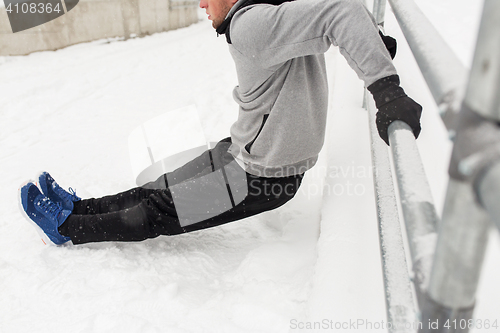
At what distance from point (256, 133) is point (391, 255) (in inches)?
31.2

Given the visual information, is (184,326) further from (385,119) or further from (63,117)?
(63,117)

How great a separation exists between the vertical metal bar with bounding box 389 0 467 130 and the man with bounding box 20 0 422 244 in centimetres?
21

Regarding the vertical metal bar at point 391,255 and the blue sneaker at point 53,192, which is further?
the blue sneaker at point 53,192

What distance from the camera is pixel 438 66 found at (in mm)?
643

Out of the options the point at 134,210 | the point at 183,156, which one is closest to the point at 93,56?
the point at 183,156

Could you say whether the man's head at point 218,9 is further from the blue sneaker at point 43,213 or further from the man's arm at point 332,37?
the blue sneaker at point 43,213

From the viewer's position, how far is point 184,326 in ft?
4.17

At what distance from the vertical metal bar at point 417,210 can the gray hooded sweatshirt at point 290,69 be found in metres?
0.39

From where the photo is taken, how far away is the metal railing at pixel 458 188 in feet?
1.27

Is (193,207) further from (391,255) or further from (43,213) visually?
(391,255)

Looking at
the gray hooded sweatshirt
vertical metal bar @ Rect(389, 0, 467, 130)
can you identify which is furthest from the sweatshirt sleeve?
vertical metal bar @ Rect(389, 0, 467, 130)

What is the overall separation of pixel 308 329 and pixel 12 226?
1555 mm

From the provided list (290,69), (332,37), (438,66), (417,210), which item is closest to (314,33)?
(332,37)

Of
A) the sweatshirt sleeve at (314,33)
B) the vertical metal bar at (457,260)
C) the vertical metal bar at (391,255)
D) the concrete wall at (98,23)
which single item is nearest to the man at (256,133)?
the sweatshirt sleeve at (314,33)
